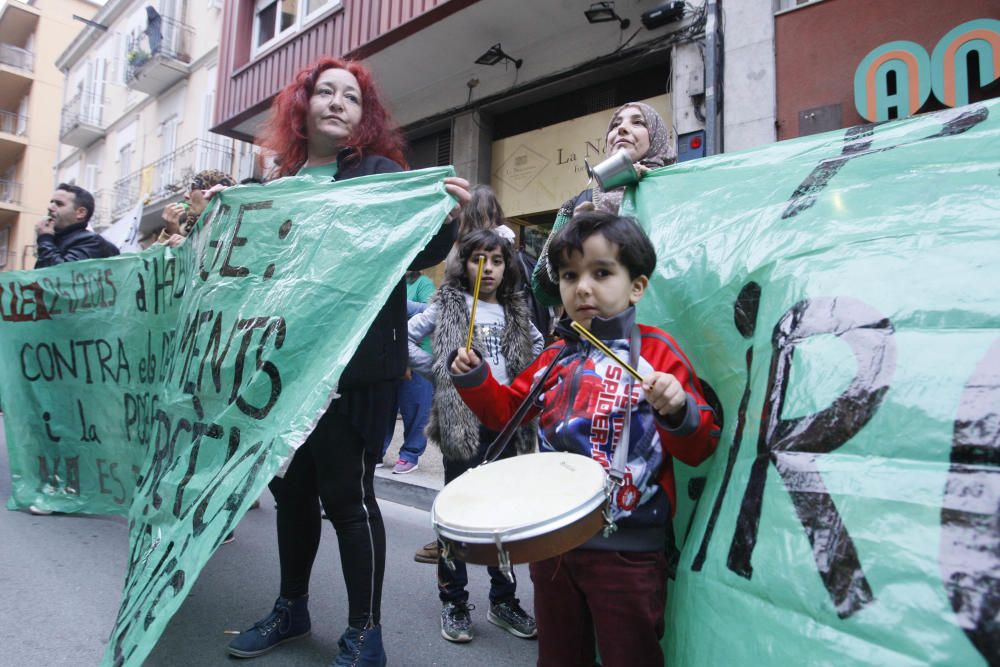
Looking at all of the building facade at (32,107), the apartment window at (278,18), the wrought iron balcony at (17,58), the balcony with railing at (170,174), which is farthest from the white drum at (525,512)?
the wrought iron balcony at (17,58)

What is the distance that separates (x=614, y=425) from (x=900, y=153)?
780 millimetres

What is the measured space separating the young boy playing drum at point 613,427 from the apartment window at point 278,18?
8243 mm

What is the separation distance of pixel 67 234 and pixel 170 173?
12408 millimetres

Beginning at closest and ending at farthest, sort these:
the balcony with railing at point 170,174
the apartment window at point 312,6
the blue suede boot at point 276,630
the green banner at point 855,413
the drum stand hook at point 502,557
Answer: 1. the green banner at point 855,413
2. the drum stand hook at point 502,557
3. the blue suede boot at point 276,630
4. the apartment window at point 312,6
5. the balcony with railing at point 170,174

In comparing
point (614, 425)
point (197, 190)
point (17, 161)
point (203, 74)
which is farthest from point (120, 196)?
Result: point (614, 425)

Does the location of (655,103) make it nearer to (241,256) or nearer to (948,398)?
(241,256)

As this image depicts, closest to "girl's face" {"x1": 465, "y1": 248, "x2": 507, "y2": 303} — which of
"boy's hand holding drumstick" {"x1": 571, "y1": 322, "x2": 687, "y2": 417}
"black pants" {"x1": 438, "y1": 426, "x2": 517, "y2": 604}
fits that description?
"black pants" {"x1": 438, "y1": 426, "x2": 517, "y2": 604}

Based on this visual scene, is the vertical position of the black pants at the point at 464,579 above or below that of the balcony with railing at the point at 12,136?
below

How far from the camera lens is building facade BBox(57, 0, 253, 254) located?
13.9m

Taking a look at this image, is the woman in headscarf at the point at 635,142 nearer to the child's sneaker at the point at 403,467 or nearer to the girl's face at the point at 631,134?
the girl's face at the point at 631,134

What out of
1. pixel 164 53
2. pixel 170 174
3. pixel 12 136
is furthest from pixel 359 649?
pixel 12 136

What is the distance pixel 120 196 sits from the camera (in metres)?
17.6

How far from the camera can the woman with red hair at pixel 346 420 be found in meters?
1.81

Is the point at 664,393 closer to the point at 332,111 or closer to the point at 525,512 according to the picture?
the point at 525,512
